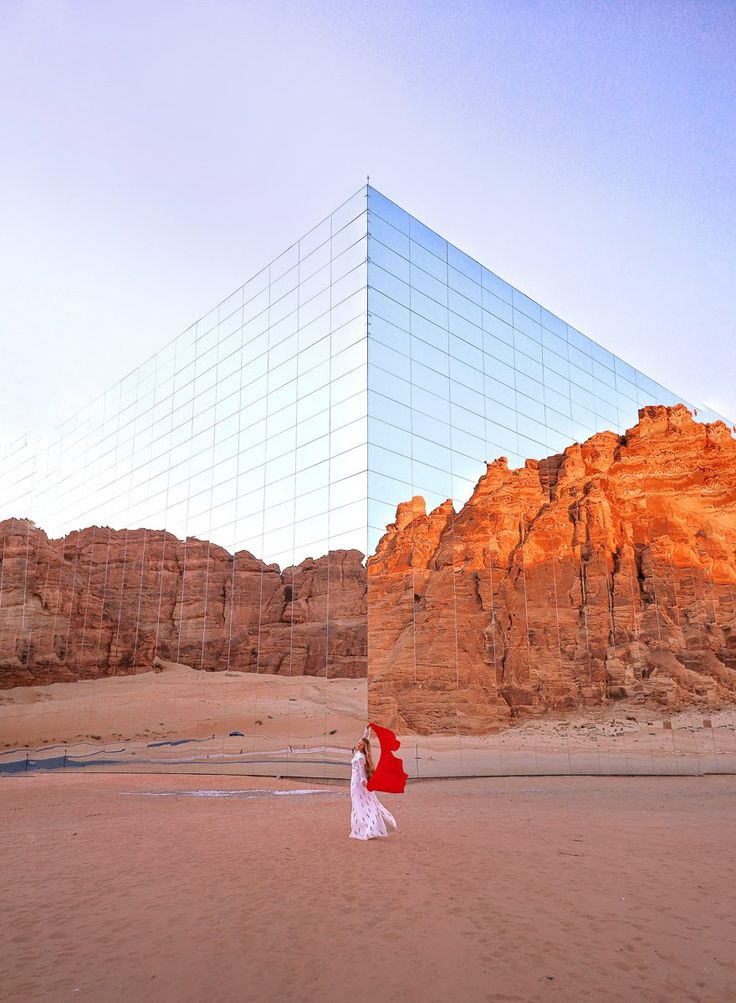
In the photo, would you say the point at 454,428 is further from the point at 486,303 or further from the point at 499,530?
the point at 486,303

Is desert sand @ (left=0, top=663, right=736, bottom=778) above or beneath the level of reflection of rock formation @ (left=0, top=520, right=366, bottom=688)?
beneath

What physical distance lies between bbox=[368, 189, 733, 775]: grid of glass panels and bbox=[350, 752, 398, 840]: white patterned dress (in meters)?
6.45

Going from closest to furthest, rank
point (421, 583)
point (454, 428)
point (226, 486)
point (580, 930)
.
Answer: point (580, 930) < point (421, 583) < point (454, 428) < point (226, 486)

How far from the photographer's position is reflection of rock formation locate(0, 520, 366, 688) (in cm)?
1725

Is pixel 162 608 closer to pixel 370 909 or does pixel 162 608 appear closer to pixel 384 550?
pixel 384 550

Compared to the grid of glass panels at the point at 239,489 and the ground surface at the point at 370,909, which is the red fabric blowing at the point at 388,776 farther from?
Result: the grid of glass panels at the point at 239,489

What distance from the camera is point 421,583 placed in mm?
17750

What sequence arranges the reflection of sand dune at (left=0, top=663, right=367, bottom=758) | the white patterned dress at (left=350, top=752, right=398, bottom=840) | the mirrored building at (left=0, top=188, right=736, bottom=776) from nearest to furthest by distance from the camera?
the white patterned dress at (left=350, top=752, right=398, bottom=840), the reflection of sand dune at (left=0, top=663, right=367, bottom=758), the mirrored building at (left=0, top=188, right=736, bottom=776)

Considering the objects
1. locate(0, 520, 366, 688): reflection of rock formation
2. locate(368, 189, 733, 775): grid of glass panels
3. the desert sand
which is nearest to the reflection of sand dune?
the desert sand

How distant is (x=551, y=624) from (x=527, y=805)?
7.95 metres

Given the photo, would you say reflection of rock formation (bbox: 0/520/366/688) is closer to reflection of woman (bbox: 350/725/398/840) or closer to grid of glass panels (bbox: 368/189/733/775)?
grid of glass panels (bbox: 368/189/733/775)

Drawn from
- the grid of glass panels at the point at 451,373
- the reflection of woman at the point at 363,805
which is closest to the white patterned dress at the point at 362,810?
the reflection of woman at the point at 363,805

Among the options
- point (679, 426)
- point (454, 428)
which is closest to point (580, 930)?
point (454, 428)

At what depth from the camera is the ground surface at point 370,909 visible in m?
4.83
